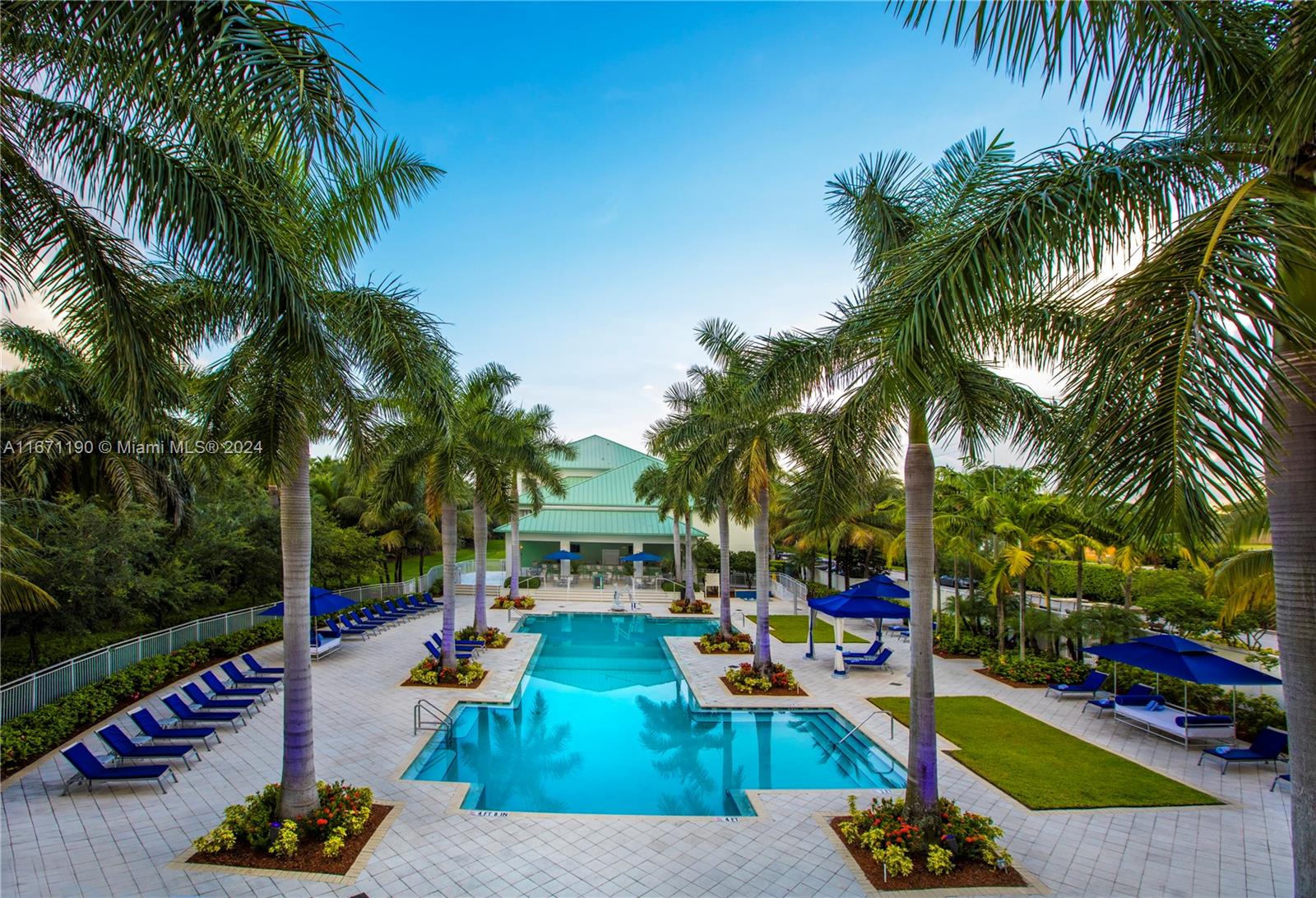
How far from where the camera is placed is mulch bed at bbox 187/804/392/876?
7.50m

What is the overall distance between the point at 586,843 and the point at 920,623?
17.2 ft

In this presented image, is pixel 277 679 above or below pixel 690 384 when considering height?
below

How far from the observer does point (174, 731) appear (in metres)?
11.2

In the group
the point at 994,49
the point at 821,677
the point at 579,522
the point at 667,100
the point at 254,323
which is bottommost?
the point at 821,677

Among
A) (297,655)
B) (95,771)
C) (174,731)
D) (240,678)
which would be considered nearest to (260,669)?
(240,678)

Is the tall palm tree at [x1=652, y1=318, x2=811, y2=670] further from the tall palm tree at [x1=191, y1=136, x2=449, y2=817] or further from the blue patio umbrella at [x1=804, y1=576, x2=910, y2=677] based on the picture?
the tall palm tree at [x1=191, y1=136, x2=449, y2=817]

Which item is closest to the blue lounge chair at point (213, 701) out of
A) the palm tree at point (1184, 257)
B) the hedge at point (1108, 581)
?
the palm tree at point (1184, 257)

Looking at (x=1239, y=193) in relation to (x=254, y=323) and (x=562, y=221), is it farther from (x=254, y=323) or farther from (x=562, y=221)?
(x=562, y=221)

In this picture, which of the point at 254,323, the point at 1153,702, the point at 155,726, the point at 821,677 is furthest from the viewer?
the point at 821,677

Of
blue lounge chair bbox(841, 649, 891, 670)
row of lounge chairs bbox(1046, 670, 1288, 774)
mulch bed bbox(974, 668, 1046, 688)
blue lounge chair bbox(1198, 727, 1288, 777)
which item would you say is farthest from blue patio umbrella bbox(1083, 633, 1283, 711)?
blue lounge chair bbox(841, 649, 891, 670)

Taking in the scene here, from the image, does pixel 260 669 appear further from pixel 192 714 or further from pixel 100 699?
pixel 100 699

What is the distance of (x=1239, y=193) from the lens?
3.80 metres

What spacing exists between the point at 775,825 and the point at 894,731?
5.04 meters

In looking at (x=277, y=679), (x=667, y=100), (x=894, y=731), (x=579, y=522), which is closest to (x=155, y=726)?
(x=277, y=679)
